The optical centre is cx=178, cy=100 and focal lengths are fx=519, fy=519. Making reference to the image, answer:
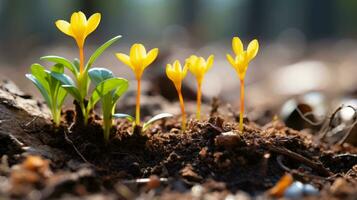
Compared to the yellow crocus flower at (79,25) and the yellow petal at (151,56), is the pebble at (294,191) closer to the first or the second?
the yellow petal at (151,56)

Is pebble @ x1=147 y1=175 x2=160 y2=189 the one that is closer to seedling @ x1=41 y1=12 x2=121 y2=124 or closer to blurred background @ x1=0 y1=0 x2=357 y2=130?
seedling @ x1=41 y1=12 x2=121 y2=124

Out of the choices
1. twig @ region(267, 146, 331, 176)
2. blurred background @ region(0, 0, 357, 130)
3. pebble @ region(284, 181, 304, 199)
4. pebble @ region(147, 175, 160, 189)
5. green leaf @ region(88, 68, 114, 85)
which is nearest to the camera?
pebble @ region(284, 181, 304, 199)

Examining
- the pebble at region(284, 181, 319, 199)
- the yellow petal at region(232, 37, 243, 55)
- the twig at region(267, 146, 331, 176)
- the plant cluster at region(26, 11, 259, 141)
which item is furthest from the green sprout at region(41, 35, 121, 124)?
the pebble at region(284, 181, 319, 199)

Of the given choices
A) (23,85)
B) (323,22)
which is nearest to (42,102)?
(23,85)

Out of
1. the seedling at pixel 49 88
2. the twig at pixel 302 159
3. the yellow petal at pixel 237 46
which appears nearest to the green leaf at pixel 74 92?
the seedling at pixel 49 88

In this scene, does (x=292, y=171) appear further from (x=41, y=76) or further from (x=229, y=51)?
(x=229, y=51)

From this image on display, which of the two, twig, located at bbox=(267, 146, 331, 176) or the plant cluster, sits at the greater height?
the plant cluster

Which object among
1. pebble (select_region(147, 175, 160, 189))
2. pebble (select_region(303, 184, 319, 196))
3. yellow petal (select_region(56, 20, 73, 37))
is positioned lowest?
pebble (select_region(303, 184, 319, 196))
